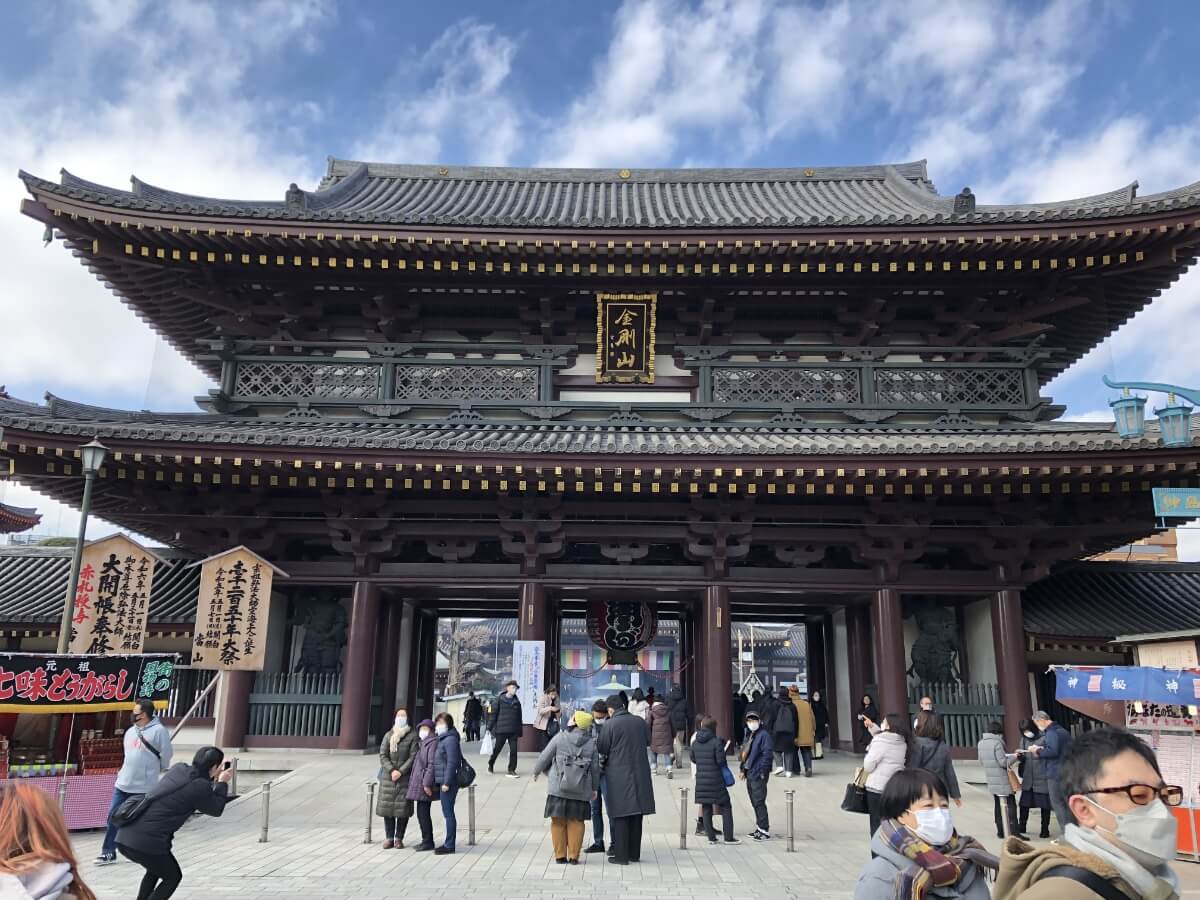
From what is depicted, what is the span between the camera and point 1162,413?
12.2 meters

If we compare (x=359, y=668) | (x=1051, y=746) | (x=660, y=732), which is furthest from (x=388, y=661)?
(x=1051, y=746)

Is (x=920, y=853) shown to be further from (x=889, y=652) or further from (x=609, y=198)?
(x=609, y=198)

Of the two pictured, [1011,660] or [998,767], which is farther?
[1011,660]

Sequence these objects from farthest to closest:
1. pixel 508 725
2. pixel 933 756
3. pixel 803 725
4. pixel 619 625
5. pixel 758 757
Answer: pixel 619 625 < pixel 803 725 < pixel 508 725 < pixel 758 757 < pixel 933 756

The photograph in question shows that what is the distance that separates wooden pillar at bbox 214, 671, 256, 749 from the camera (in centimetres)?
1395

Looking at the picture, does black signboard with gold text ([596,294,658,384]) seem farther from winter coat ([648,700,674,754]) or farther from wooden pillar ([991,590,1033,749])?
wooden pillar ([991,590,1033,749])

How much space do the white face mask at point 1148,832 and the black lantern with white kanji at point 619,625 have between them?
1541 centimetres

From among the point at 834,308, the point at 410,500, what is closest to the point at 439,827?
the point at 410,500

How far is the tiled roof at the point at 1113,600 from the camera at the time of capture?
15086 mm

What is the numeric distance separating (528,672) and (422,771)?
5.21 m

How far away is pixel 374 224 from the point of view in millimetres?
14422

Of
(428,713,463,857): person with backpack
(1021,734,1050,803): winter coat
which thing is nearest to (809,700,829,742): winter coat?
(1021,734,1050,803): winter coat

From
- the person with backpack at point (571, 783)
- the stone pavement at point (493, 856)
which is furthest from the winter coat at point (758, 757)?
the person with backpack at point (571, 783)

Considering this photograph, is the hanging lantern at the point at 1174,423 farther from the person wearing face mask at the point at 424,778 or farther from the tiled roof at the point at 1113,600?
the person wearing face mask at the point at 424,778
